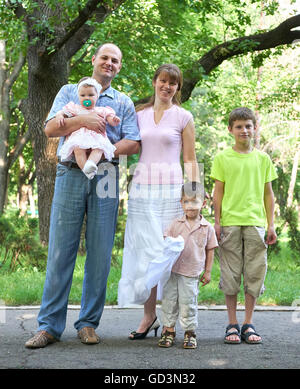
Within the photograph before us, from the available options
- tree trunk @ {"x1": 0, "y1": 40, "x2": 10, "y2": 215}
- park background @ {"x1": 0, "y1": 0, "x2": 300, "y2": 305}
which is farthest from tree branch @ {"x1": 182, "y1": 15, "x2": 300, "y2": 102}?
tree trunk @ {"x1": 0, "y1": 40, "x2": 10, "y2": 215}

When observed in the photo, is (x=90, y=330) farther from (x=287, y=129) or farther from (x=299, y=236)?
(x=287, y=129)

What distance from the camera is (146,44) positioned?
1603 centimetres

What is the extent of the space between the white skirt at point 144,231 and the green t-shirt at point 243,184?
1.82 feet

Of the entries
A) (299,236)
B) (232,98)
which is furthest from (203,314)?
(232,98)

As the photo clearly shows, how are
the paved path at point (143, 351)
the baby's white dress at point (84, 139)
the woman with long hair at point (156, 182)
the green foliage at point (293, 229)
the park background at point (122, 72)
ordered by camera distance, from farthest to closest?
the green foliage at point (293, 229), the park background at point (122, 72), the woman with long hair at point (156, 182), the baby's white dress at point (84, 139), the paved path at point (143, 351)

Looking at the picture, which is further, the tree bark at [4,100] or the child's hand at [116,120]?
the tree bark at [4,100]

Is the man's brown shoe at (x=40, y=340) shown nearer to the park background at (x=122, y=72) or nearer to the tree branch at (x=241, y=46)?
the park background at (x=122, y=72)

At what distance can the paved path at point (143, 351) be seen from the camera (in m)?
4.13

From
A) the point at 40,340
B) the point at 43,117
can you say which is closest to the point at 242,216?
the point at 40,340

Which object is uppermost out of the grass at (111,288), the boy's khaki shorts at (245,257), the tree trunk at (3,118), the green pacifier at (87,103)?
the tree trunk at (3,118)

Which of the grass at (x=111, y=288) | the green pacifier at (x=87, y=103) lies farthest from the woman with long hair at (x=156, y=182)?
the grass at (x=111, y=288)

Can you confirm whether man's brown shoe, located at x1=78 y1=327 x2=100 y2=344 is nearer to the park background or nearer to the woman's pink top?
the woman's pink top

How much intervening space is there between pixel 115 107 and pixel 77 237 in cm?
112
